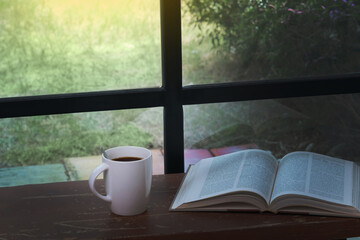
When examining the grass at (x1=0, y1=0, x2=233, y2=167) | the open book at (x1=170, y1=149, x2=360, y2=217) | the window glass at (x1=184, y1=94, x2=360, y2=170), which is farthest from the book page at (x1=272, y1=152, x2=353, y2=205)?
the grass at (x1=0, y1=0, x2=233, y2=167)

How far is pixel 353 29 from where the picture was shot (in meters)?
1.61

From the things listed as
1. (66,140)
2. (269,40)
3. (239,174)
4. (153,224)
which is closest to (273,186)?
(239,174)

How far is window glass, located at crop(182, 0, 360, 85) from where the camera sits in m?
1.57

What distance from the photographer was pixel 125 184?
127 centimetres

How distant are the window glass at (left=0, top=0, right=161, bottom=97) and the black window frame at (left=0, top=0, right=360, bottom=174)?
1.2 inches

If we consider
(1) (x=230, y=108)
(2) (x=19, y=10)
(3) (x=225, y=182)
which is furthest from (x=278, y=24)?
(2) (x=19, y=10)

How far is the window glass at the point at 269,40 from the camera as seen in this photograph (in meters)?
1.57

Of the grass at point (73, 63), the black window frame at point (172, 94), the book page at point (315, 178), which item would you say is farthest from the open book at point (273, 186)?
the grass at point (73, 63)

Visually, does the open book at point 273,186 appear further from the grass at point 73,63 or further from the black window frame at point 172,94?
the grass at point 73,63

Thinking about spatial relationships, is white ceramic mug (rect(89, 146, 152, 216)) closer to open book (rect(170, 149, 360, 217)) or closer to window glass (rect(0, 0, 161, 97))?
open book (rect(170, 149, 360, 217))

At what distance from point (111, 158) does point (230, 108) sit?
43 cm

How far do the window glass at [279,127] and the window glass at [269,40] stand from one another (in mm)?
85

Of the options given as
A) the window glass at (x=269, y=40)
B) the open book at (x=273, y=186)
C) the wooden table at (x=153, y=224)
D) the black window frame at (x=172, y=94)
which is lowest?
the wooden table at (x=153, y=224)

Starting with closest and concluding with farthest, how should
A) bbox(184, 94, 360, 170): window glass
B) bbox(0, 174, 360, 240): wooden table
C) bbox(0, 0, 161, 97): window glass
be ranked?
bbox(0, 174, 360, 240): wooden table → bbox(0, 0, 161, 97): window glass → bbox(184, 94, 360, 170): window glass
